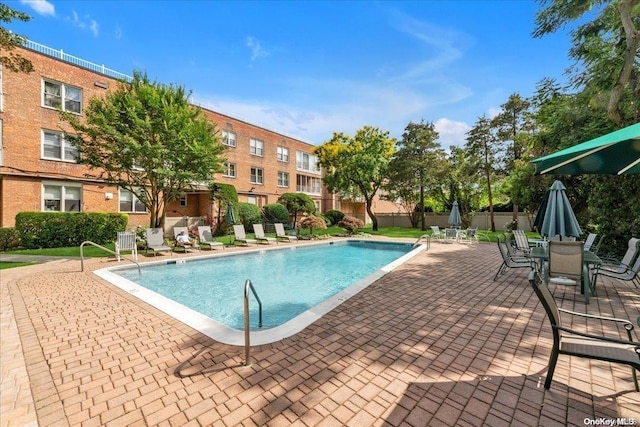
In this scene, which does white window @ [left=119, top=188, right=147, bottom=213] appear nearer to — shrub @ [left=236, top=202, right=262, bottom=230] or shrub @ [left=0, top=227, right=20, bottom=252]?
shrub @ [left=0, top=227, right=20, bottom=252]

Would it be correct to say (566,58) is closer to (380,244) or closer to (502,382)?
(380,244)

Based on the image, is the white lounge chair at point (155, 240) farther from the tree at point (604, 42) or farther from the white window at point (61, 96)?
the tree at point (604, 42)

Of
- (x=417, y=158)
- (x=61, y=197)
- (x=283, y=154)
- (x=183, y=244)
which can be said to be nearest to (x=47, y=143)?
(x=61, y=197)

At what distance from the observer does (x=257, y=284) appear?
28.6 ft

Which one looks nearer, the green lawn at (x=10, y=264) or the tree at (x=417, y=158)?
the green lawn at (x=10, y=264)

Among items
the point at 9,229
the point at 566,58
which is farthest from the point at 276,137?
the point at 566,58

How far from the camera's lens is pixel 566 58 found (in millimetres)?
11961

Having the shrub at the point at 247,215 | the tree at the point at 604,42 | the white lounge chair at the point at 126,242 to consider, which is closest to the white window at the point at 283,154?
the shrub at the point at 247,215

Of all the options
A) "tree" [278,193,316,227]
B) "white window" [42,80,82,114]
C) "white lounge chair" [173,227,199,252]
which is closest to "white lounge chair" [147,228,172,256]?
"white lounge chair" [173,227,199,252]

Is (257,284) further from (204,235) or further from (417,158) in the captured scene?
(417,158)

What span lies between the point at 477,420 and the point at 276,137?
29484 millimetres

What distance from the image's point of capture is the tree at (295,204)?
26.4m

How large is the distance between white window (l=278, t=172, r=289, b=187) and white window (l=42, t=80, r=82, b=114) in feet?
55.1

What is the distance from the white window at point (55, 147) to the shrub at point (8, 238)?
14.6ft
